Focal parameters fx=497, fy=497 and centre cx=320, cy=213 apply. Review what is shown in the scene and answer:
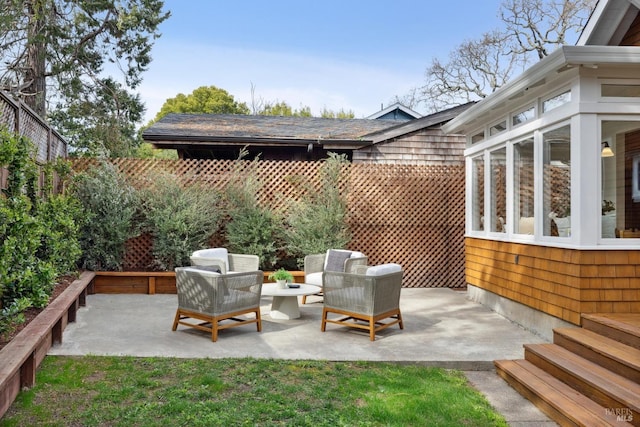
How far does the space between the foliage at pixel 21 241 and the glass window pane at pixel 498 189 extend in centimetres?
538

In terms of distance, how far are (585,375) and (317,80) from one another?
32569mm

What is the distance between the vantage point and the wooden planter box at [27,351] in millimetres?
3098

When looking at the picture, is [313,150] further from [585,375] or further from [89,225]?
[585,375]

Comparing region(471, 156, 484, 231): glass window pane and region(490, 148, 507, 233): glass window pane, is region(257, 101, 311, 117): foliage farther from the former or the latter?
region(490, 148, 507, 233): glass window pane

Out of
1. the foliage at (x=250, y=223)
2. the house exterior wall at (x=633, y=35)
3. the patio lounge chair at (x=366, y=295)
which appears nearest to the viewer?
the patio lounge chair at (x=366, y=295)

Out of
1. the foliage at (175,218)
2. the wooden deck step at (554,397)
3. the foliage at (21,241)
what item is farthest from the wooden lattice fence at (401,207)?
the wooden deck step at (554,397)

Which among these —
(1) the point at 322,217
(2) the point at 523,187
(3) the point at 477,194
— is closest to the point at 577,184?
(2) the point at 523,187

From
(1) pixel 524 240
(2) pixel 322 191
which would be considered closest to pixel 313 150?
(2) pixel 322 191

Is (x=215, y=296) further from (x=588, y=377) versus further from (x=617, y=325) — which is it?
(x=617, y=325)

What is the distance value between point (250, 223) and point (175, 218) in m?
1.21

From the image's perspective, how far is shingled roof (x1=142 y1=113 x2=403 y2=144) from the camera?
10.8 m

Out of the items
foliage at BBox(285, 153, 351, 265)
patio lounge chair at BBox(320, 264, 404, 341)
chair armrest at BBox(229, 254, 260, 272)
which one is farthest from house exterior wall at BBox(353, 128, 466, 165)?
patio lounge chair at BBox(320, 264, 404, 341)

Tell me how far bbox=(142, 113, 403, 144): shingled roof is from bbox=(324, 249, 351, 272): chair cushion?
14.0ft

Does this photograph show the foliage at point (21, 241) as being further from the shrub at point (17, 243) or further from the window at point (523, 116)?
the window at point (523, 116)
